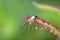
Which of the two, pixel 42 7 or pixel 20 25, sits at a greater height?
pixel 42 7

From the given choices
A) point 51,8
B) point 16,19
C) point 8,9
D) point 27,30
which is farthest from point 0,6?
point 51,8

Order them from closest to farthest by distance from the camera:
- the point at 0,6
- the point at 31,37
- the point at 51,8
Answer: the point at 51,8 → the point at 31,37 → the point at 0,6

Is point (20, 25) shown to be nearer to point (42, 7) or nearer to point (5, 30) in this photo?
point (5, 30)

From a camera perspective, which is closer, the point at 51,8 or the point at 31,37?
the point at 51,8

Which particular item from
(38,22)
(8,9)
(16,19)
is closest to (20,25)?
(16,19)

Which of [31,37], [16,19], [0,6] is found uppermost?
[0,6]

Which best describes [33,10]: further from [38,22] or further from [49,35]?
[38,22]

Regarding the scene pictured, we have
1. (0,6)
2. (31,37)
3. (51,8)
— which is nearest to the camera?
(51,8)
